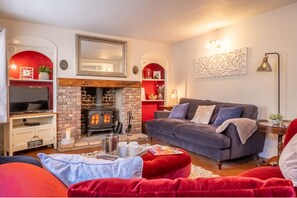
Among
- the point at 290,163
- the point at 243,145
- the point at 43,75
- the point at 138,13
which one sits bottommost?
the point at 243,145

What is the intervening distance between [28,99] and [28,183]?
350 centimetres

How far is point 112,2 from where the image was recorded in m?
3.00

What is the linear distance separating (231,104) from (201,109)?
59 centimetres

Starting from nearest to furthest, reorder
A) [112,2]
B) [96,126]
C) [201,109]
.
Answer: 1. [112,2]
2. [201,109]
3. [96,126]

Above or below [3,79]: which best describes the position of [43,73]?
above

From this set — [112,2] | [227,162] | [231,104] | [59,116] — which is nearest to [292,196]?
[227,162]

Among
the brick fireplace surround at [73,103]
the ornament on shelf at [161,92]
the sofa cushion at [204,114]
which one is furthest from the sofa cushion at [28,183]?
the ornament on shelf at [161,92]

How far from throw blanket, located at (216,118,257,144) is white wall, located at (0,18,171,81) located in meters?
2.77

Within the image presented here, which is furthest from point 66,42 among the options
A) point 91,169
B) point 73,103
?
point 91,169

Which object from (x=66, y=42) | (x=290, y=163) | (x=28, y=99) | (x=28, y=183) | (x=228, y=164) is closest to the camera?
(x=28, y=183)

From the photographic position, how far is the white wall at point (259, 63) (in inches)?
121

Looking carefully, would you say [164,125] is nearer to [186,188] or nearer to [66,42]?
[66,42]

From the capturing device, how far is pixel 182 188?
603mm

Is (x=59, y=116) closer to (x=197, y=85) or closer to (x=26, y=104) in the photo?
(x=26, y=104)
